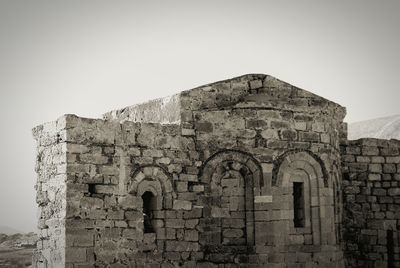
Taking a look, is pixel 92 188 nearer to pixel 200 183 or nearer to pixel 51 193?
pixel 51 193

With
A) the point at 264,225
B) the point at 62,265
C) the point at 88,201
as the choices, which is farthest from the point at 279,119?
the point at 62,265

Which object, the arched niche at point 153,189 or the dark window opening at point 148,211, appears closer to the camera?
the arched niche at point 153,189

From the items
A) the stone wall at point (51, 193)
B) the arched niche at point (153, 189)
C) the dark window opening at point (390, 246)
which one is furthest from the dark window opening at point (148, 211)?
the dark window opening at point (390, 246)

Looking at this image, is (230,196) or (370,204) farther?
(370,204)

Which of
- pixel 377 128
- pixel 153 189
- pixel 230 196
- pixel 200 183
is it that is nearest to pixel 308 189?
pixel 230 196

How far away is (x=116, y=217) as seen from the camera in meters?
9.38

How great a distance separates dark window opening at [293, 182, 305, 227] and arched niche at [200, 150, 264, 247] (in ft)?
2.87

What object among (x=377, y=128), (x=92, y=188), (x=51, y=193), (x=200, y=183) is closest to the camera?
(x=92, y=188)

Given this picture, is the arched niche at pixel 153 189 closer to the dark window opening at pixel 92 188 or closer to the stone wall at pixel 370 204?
the dark window opening at pixel 92 188

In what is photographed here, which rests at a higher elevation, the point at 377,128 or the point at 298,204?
the point at 377,128

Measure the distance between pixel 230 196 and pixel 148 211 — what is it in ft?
4.86

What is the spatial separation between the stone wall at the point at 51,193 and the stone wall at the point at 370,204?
614cm

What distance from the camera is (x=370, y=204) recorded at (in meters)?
12.5

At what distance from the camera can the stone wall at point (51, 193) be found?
9.05m
